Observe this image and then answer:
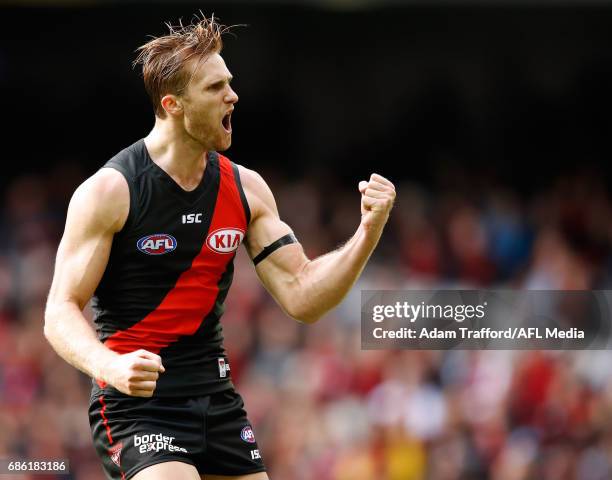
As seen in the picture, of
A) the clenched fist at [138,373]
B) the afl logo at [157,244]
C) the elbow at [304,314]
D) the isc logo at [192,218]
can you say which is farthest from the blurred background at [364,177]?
the clenched fist at [138,373]

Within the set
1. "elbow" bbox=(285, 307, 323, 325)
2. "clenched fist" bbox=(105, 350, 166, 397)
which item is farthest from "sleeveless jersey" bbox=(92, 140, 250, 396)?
"clenched fist" bbox=(105, 350, 166, 397)

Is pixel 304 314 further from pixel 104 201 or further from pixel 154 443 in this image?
pixel 104 201

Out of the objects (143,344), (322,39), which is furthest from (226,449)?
(322,39)

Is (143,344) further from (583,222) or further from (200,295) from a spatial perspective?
(583,222)

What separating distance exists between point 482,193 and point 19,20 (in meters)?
7.23

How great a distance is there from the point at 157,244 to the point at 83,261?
0.37 meters

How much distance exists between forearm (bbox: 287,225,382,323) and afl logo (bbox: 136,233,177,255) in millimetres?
633

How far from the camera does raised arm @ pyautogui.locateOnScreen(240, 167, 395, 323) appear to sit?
5195 millimetres

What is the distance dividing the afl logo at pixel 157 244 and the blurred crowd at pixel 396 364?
5840mm

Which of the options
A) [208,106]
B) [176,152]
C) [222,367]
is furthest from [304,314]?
[208,106]

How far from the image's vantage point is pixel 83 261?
15.9ft

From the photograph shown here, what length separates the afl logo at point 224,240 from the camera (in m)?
5.19

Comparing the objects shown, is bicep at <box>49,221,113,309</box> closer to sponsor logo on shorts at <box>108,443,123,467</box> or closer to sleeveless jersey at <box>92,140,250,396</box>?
sleeveless jersey at <box>92,140,250,396</box>

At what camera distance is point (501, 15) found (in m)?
16.0
